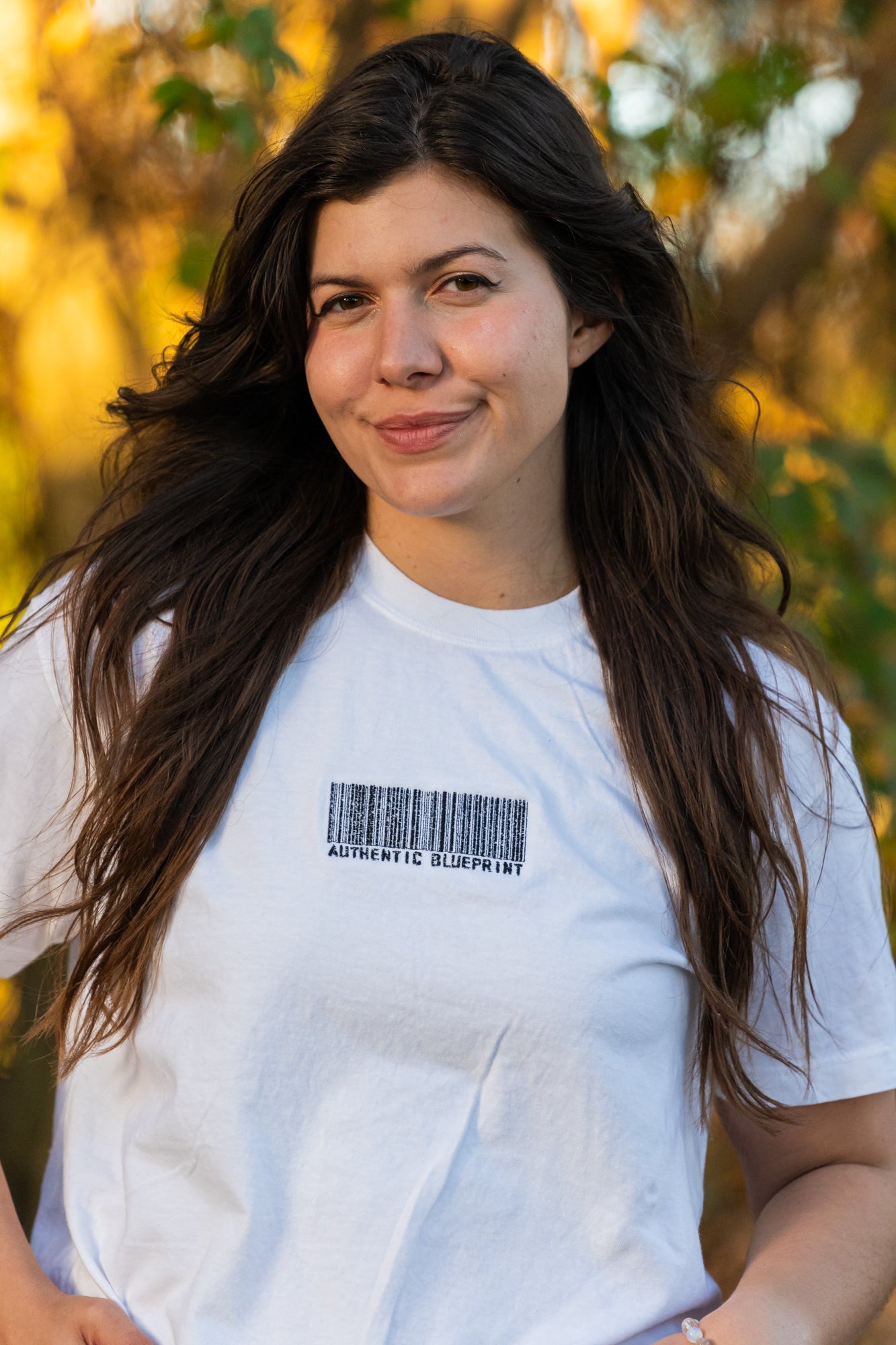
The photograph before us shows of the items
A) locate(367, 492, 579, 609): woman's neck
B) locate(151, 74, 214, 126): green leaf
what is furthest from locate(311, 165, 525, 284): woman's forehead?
locate(151, 74, 214, 126): green leaf

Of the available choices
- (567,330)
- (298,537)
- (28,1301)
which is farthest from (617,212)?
(28,1301)

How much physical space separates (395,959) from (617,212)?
914 millimetres

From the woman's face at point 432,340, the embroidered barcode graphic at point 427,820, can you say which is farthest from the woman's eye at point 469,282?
the embroidered barcode graphic at point 427,820

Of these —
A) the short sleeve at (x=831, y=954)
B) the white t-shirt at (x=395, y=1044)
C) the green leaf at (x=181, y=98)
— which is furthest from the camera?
the green leaf at (x=181, y=98)

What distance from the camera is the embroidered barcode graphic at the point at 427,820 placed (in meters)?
1.45

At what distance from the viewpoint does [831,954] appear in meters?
1.63

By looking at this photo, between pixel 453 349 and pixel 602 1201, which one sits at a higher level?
pixel 453 349

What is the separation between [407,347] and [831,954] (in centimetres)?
91

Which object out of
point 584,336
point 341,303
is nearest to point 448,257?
point 341,303

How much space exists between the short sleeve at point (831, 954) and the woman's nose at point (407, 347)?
0.61 metres

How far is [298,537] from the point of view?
169 cm

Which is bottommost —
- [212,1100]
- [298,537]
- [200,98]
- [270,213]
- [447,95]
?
[212,1100]

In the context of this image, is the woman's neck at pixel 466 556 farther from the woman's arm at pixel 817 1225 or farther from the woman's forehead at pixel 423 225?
the woman's arm at pixel 817 1225

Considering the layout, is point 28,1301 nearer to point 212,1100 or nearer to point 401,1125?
point 212,1100
